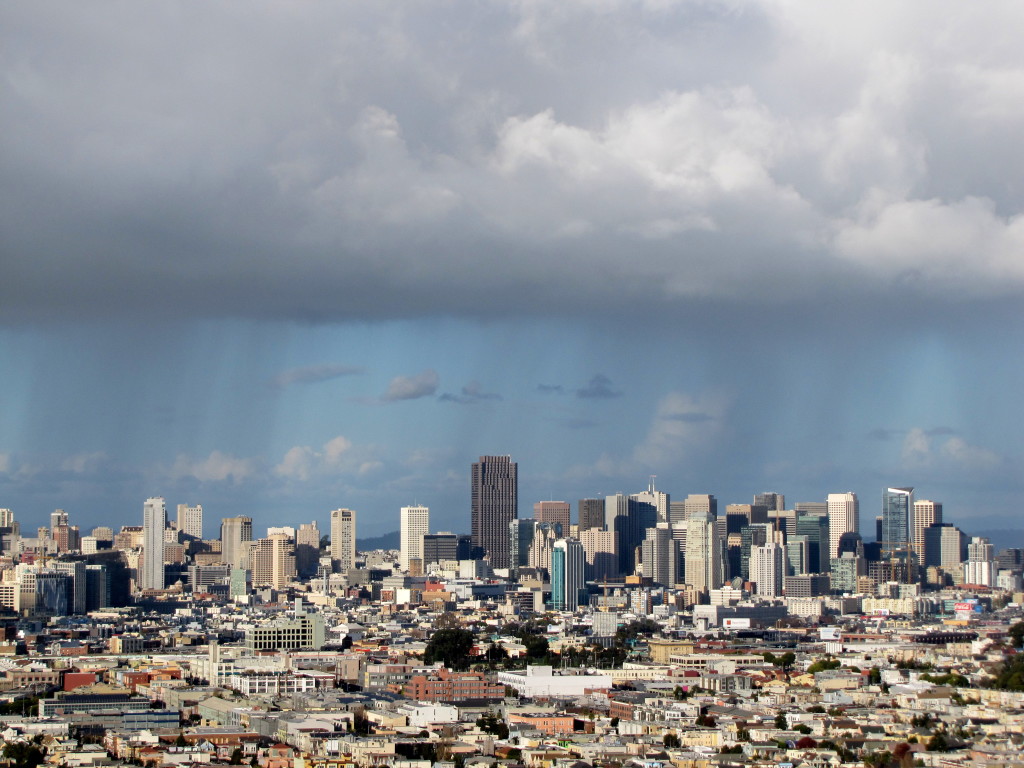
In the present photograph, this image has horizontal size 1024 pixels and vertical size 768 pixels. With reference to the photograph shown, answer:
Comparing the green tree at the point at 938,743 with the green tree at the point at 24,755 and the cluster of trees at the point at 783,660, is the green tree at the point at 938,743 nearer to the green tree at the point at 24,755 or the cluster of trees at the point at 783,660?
the green tree at the point at 24,755

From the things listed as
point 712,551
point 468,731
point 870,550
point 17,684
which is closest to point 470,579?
point 712,551

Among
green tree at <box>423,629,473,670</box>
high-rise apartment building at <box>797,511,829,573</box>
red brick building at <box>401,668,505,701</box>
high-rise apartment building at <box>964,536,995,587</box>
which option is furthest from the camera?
high-rise apartment building at <box>797,511,829,573</box>

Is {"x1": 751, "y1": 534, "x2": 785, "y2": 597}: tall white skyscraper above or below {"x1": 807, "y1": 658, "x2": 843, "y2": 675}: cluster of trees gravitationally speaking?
above

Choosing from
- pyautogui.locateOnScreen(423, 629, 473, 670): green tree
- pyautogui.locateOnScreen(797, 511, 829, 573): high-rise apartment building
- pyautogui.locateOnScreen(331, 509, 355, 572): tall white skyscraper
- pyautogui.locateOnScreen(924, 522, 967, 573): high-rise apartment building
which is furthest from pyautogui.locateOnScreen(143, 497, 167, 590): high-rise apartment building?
pyautogui.locateOnScreen(423, 629, 473, 670): green tree

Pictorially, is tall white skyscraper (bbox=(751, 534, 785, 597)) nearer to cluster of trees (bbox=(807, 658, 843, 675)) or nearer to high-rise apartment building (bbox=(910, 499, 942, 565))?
high-rise apartment building (bbox=(910, 499, 942, 565))

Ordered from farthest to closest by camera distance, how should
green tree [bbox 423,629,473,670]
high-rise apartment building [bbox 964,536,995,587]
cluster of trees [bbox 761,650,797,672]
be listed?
high-rise apartment building [bbox 964,536,995,587], green tree [bbox 423,629,473,670], cluster of trees [bbox 761,650,797,672]

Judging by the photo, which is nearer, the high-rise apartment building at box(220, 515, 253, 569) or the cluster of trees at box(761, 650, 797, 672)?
the cluster of trees at box(761, 650, 797, 672)

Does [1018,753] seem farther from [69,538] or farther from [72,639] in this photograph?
[69,538]
